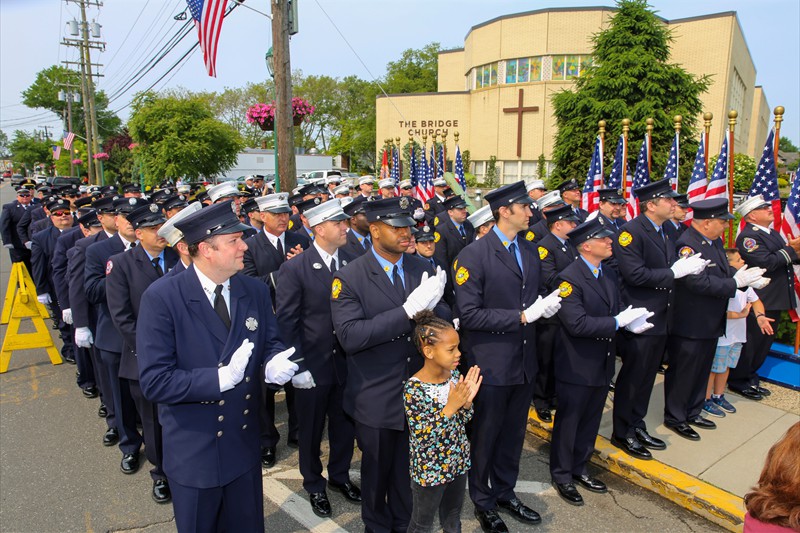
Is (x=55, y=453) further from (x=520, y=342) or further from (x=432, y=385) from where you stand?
(x=520, y=342)

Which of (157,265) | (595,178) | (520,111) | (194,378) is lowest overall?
(194,378)

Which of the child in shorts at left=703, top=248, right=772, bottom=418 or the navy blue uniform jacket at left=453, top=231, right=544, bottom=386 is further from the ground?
the navy blue uniform jacket at left=453, top=231, right=544, bottom=386

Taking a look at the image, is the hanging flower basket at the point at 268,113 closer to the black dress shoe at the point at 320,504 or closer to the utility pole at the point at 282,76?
the utility pole at the point at 282,76

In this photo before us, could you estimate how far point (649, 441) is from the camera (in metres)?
5.00

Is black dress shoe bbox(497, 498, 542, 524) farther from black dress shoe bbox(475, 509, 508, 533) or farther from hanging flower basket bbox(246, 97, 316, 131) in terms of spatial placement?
hanging flower basket bbox(246, 97, 316, 131)

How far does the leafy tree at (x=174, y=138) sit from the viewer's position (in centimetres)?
2056

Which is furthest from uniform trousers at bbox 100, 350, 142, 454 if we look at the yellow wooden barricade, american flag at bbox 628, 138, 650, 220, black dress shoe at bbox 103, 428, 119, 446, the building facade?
the building facade

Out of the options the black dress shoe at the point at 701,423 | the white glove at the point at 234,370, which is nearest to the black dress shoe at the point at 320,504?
the white glove at the point at 234,370

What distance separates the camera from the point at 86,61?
105 ft

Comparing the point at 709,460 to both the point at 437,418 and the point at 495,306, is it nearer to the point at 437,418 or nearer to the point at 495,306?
the point at 495,306

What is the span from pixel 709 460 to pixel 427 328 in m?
3.49

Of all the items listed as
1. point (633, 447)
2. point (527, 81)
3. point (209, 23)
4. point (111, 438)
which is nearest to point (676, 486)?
point (633, 447)

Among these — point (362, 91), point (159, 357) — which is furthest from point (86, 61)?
point (362, 91)

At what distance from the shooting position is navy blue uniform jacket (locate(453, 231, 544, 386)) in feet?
12.7
